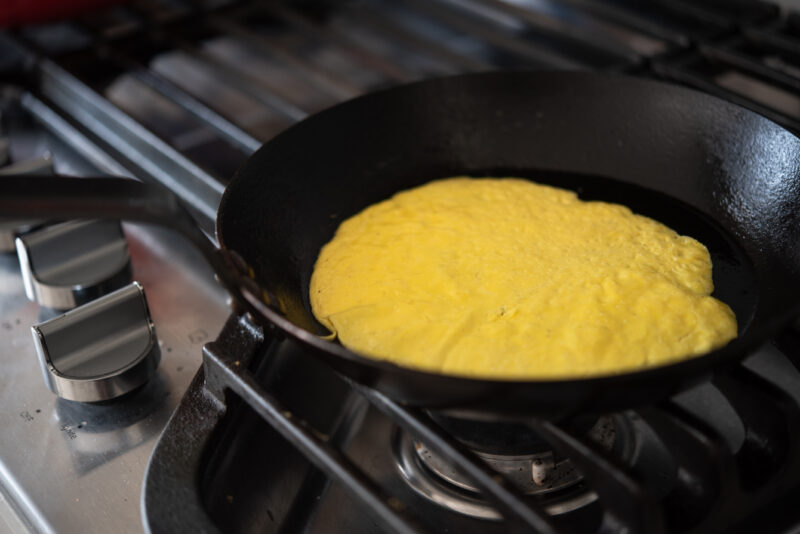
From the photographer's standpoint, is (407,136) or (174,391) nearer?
(174,391)

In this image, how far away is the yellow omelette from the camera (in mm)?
781

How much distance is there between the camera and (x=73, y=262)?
0.98m

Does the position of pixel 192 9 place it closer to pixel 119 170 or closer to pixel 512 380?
pixel 119 170

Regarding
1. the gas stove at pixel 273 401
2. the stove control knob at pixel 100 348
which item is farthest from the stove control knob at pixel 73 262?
the stove control knob at pixel 100 348

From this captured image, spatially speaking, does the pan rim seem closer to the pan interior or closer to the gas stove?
the gas stove

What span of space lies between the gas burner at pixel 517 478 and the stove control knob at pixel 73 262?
42cm

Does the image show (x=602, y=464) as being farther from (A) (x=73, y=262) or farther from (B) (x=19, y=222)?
(B) (x=19, y=222)

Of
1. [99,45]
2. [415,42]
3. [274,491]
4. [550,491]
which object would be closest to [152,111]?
[99,45]

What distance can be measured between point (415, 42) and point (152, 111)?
46 centimetres

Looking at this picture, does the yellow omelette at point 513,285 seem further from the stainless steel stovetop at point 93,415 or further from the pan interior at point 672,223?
the stainless steel stovetop at point 93,415

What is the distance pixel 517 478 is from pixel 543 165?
47 centimetres

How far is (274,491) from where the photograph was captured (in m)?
0.80

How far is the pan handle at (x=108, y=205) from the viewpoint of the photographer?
63cm

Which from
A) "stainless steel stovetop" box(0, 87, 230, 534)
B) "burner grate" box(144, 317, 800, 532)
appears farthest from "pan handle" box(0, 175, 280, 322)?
"stainless steel stovetop" box(0, 87, 230, 534)
